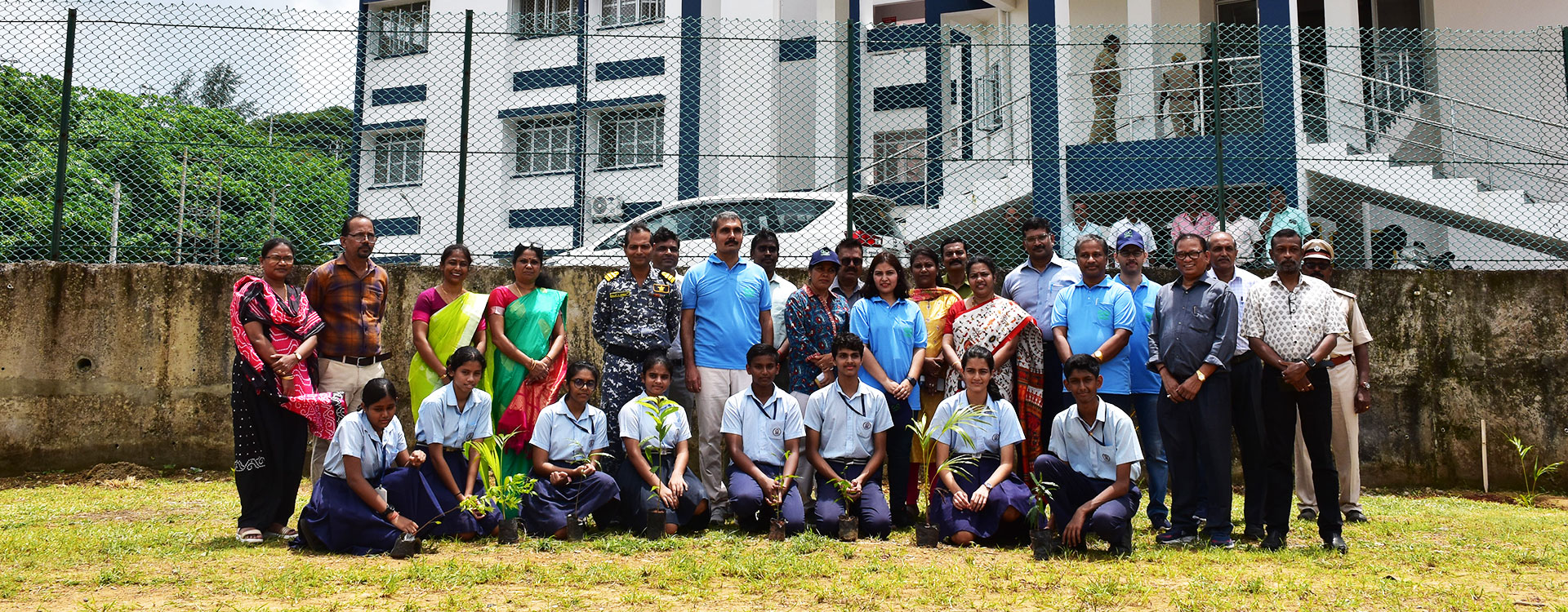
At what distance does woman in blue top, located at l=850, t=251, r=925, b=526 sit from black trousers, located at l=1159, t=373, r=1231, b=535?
4.72 feet

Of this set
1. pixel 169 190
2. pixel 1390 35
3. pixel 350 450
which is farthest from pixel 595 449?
pixel 1390 35

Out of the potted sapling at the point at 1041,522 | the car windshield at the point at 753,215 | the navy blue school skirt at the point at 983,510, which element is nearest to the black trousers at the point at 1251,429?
the potted sapling at the point at 1041,522

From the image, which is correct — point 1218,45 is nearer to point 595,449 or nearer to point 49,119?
point 595,449

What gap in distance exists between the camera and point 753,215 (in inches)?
365

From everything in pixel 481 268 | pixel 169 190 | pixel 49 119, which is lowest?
pixel 481 268

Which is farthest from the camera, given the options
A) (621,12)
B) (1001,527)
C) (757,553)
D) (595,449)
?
(621,12)

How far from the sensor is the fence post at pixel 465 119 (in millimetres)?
8781

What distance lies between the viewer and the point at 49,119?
8.66 m

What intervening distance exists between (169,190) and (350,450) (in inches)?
163

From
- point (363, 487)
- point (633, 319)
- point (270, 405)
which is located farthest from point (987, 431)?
point (270, 405)

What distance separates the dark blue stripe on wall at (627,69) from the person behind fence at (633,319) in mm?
3441

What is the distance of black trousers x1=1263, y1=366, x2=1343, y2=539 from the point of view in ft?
18.6

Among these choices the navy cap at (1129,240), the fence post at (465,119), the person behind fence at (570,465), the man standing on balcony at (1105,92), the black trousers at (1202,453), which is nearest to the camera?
the black trousers at (1202,453)

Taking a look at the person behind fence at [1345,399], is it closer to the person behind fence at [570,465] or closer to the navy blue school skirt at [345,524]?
the person behind fence at [570,465]
